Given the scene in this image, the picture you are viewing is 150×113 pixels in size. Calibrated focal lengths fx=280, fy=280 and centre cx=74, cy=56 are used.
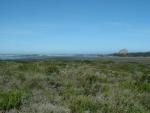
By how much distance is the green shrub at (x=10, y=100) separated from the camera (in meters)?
5.93

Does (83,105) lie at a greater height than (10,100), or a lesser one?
lesser

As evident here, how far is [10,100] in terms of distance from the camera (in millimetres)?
6188

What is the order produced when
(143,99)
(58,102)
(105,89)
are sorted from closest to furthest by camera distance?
(58,102), (143,99), (105,89)

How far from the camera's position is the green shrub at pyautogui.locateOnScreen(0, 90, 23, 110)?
5.93 m

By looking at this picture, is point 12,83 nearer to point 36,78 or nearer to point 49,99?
point 36,78

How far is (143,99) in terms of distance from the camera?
7.71 m

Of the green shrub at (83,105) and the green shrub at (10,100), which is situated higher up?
the green shrub at (10,100)

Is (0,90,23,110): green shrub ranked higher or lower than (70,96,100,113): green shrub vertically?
higher

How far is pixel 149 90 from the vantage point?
9.27m

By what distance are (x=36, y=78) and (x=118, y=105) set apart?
15.5 ft

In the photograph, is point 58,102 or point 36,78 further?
point 36,78

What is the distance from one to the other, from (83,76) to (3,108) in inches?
232

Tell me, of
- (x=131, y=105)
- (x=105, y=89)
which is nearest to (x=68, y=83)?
(x=105, y=89)

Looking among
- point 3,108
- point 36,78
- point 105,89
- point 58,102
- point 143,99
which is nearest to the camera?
point 3,108
